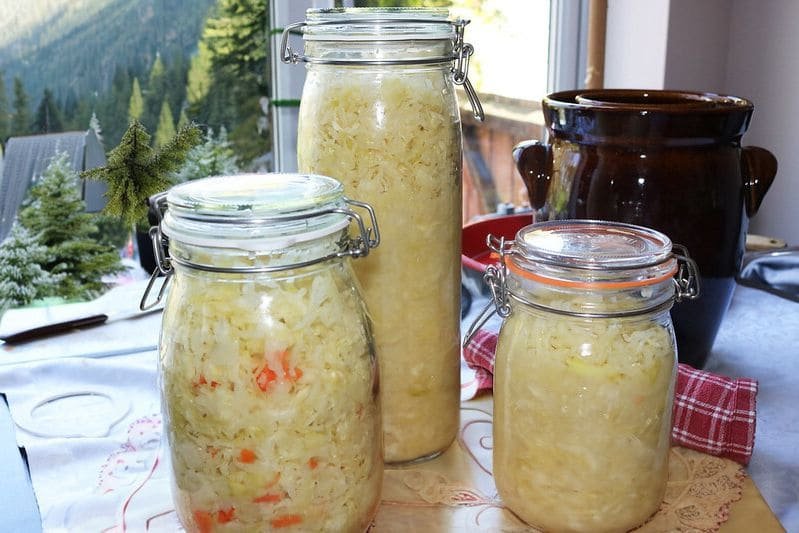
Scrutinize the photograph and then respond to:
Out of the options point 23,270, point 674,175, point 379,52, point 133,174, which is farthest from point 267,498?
point 23,270

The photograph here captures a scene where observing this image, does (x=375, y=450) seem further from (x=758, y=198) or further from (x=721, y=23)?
(x=721, y=23)

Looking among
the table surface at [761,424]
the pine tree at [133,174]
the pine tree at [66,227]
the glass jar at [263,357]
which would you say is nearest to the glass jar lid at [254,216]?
the glass jar at [263,357]

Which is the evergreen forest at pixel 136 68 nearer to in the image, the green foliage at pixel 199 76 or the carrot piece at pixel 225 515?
the green foliage at pixel 199 76

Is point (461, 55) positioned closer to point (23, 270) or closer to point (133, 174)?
point (133, 174)

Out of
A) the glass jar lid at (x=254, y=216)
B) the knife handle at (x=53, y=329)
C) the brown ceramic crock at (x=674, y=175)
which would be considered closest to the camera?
the glass jar lid at (x=254, y=216)

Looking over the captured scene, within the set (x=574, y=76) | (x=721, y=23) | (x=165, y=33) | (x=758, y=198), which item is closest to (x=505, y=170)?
(x=574, y=76)

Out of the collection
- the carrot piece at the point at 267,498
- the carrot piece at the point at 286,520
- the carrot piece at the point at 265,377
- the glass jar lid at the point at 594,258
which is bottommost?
the carrot piece at the point at 286,520

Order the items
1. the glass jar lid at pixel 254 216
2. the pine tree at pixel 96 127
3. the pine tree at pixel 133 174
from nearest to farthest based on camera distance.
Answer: the glass jar lid at pixel 254 216 → the pine tree at pixel 133 174 → the pine tree at pixel 96 127
